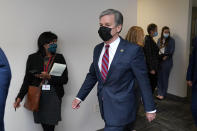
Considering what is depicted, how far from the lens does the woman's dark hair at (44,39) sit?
2414mm

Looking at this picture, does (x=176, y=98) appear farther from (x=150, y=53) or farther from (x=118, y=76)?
(x=118, y=76)

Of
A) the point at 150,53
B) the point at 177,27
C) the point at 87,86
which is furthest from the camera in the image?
the point at 177,27

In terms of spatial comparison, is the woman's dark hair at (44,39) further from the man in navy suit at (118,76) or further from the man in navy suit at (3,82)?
the man in navy suit at (3,82)

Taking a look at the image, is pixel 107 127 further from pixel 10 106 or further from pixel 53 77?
pixel 10 106

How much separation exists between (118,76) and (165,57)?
3185 mm

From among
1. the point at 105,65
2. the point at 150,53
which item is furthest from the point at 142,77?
the point at 150,53

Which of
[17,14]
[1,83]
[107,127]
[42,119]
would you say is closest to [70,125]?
[42,119]

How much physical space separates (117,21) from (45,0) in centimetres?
104

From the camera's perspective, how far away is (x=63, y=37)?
2.77m

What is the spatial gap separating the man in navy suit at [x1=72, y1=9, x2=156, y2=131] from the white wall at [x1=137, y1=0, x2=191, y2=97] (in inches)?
121

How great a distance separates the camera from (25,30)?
245 cm

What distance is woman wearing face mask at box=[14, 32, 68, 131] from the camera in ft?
7.93

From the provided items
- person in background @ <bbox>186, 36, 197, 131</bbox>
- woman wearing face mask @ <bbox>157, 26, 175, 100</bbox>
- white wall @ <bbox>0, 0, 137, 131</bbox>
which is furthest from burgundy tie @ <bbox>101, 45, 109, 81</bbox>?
woman wearing face mask @ <bbox>157, 26, 175, 100</bbox>

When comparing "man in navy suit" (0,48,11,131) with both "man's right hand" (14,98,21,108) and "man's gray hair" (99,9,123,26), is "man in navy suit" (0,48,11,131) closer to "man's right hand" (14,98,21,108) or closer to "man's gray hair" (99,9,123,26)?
"man's gray hair" (99,9,123,26)
